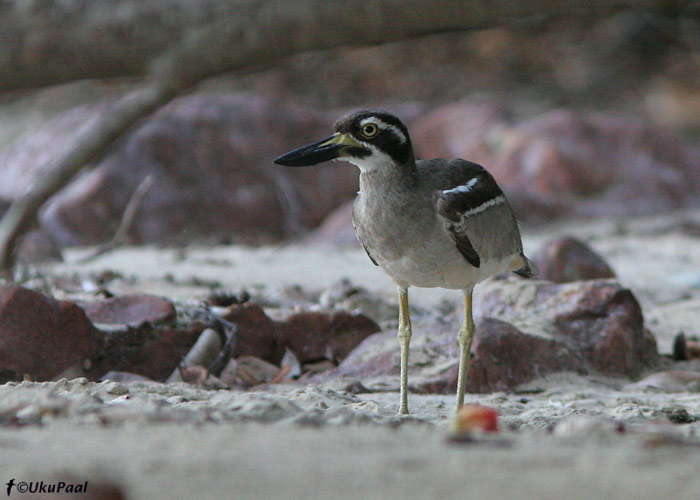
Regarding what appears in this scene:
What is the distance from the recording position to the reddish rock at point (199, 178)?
830cm

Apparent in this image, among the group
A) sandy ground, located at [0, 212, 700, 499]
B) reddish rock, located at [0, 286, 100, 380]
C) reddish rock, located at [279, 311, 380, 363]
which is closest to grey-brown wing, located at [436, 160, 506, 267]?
sandy ground, located at [0, 212, 700, 499]

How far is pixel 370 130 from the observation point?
3.67 metres

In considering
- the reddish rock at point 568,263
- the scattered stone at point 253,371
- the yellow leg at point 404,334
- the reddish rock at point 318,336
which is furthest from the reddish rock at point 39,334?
the reddish rock at point 568,263

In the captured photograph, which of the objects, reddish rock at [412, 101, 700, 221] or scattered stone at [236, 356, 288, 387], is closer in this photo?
scattered stone at [236, 356, 288, 387]

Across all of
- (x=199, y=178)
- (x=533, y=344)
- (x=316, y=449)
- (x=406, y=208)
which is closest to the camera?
(x=316, y=449)

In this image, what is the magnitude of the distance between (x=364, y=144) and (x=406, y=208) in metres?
0.29

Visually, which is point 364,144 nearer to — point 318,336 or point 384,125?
point 384,125

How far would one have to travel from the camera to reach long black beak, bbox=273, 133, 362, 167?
12.0ft

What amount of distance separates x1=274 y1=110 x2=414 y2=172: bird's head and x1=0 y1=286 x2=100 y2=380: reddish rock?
1.07m

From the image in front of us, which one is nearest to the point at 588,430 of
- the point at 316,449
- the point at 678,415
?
the point at 316,449

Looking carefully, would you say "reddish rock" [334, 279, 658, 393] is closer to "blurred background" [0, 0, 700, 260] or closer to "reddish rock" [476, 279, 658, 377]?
"reddish rock" [476, 279, 658, 377]

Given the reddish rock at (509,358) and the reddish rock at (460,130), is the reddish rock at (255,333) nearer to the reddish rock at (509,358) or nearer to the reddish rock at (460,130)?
the reddish rock at (509,358)

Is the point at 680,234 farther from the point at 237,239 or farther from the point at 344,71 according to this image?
the point at 344,71

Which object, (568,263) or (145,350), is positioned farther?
(568,263)
